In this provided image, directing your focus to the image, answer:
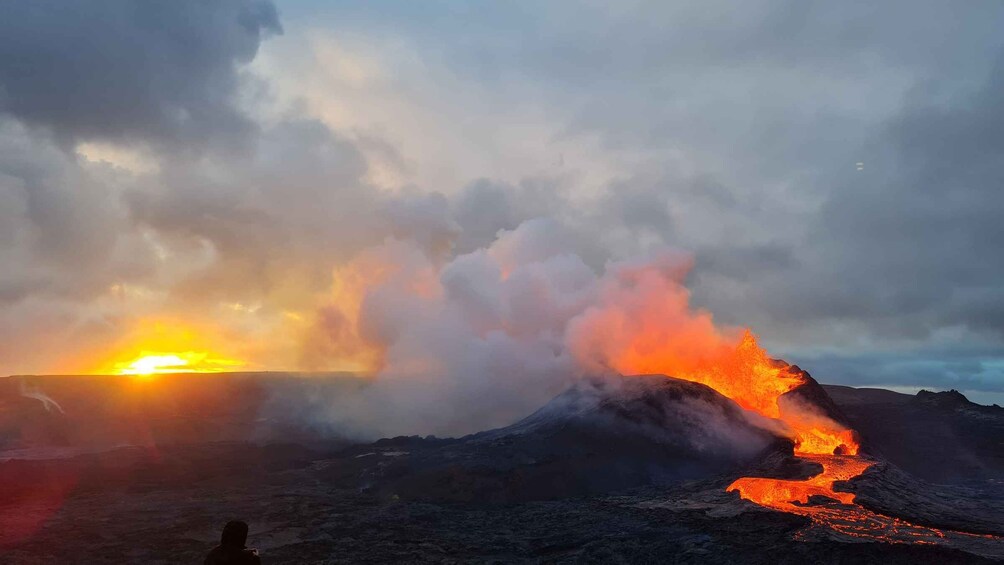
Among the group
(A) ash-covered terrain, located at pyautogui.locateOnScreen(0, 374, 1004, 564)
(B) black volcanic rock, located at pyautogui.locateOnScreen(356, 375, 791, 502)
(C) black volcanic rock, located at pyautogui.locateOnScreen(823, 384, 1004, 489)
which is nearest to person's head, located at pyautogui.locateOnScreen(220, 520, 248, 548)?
(A) ash-covered terrain, located at pyautogui.locateOnScreen(0, 374, 1004, 564)

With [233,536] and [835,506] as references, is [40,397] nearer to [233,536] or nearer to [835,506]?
[233,536]

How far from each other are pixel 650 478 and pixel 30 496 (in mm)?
36593

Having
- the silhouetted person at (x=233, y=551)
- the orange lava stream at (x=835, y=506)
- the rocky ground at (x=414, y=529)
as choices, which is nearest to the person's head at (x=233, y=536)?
the silhouetted person at (x=233, y=551)

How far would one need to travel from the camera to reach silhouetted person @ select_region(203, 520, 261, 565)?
981cm

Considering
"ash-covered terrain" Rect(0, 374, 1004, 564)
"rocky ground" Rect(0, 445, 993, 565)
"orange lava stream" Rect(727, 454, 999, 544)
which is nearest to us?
"orange lava stream" Rect(727, 454, 999, 544)

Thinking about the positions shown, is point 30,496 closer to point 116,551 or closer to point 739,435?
point 116,551

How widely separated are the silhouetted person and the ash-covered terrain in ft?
49.2

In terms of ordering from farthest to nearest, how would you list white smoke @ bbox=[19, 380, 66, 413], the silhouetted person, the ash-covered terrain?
white smoke @ bbox=[19, 380, 66, 413]
the ash-covered terrain
the silhouetted person

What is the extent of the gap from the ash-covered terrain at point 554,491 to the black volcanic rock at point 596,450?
15cm

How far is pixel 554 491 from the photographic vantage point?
1410 inches

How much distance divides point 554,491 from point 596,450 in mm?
6378

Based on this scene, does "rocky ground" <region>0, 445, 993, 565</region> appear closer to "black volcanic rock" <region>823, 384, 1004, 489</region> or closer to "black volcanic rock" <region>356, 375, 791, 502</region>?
"black volcanic rock" <region>356, 375, 791, 502</region>

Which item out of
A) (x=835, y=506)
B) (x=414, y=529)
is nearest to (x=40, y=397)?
(x=414, y=529)

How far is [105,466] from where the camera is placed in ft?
146
